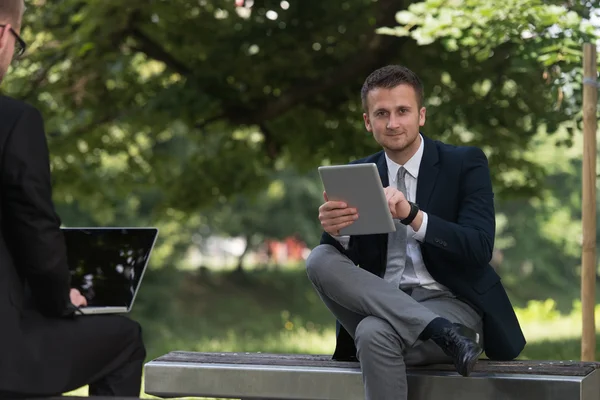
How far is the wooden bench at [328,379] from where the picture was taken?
3754 mm

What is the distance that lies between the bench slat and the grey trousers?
0.14 metres

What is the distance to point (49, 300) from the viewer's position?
307 cm

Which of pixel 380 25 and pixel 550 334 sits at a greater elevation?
pixel 380 25

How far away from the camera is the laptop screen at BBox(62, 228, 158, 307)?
13.4ft

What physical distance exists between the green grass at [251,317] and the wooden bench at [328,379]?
4548 mm

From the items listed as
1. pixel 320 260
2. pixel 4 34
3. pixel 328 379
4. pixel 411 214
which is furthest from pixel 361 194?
pixel 4 34

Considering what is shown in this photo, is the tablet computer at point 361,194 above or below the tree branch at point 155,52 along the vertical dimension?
below

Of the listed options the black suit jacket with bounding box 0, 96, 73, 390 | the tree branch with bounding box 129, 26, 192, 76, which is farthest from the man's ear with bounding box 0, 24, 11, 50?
→ the tree branch with bounding box 129, 26, 192, 76

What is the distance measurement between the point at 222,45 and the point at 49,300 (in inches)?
299

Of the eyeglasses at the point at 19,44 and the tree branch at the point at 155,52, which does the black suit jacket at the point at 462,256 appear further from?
the tree branch at the point at 155,52

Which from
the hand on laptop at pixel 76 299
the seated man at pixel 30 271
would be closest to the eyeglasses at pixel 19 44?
the seated man at pixel 30 271

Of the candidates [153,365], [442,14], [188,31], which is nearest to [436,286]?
[153,365]

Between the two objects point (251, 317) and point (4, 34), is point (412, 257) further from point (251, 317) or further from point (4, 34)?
point (251, 317)

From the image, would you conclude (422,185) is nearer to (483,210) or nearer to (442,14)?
(483,210)
